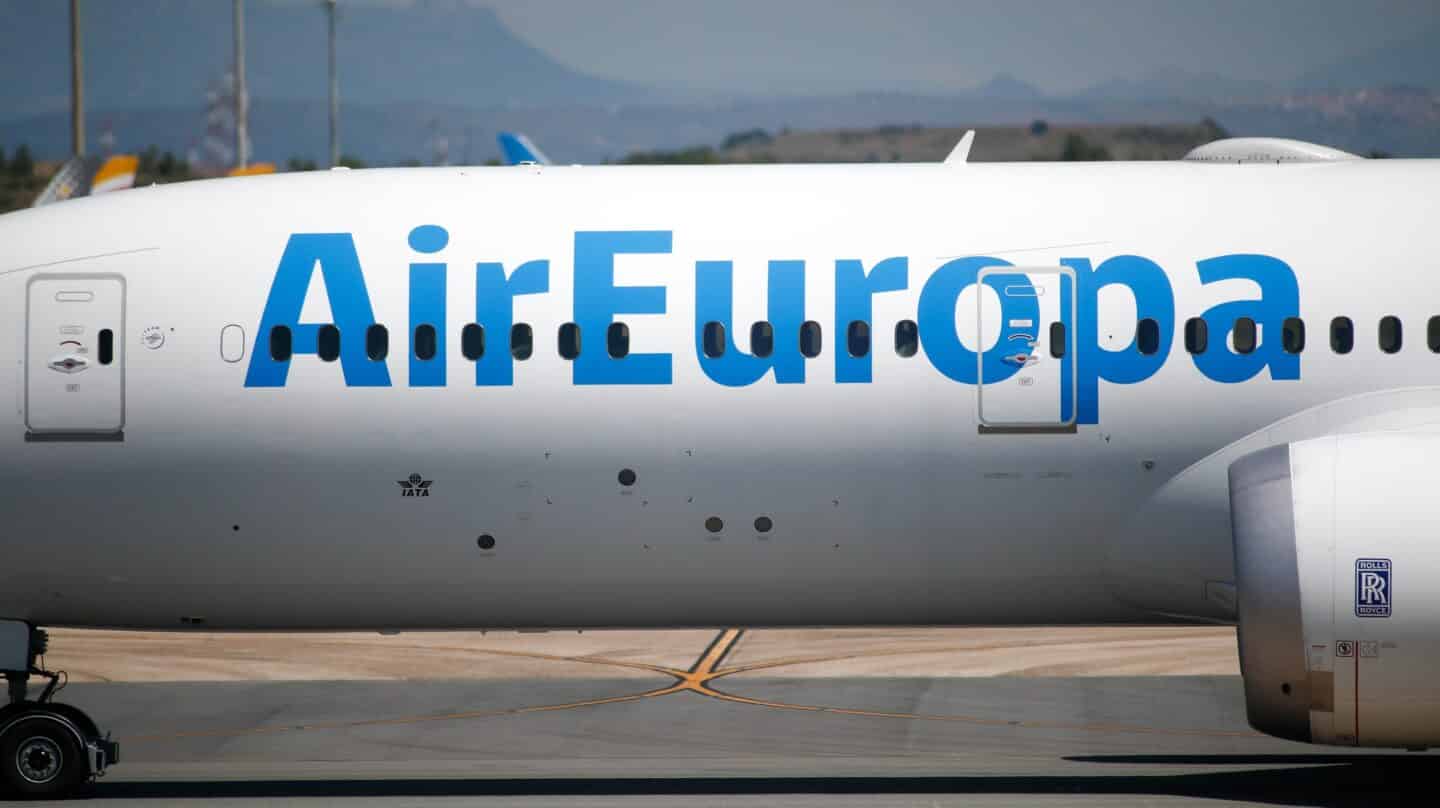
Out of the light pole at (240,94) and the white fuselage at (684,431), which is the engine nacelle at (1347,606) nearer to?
the white fuselage at (684,431)

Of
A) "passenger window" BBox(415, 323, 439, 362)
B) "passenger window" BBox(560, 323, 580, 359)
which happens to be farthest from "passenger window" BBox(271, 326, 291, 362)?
"passenger window" BBox(560, 323, 580, 359)

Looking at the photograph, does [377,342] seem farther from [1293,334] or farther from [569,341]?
[1293,334]

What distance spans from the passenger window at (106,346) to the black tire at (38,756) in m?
3.14

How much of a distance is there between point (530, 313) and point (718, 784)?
16.0 ft

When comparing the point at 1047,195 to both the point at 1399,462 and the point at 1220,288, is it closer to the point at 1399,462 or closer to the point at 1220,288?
the point at 1220,288

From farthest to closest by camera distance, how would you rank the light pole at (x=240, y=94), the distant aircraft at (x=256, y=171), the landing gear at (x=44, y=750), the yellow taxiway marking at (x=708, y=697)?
the light pole at (x=240, y=94), the yellow taxiway marking at (x=708, y=697), the distant aircraft at (x=256, y=171), the landing gear at (x=44, y=750)

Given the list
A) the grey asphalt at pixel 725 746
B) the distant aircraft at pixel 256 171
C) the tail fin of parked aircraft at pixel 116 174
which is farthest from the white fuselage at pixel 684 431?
the tail fin of parked aircraft at pixel 116 174

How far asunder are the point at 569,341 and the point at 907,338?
112 inches

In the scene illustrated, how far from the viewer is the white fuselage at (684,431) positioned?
16.6m

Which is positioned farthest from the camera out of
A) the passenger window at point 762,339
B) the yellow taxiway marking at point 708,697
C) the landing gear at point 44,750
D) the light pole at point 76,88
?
the light pole at point 76,88

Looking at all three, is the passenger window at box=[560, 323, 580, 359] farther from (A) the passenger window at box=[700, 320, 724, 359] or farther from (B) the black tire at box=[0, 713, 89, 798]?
(B) the black tire at box=[0, 713, 89, 798]

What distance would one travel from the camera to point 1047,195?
1725 cm

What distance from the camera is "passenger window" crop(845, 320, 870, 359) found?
1664cm

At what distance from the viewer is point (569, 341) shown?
55.1 ft
